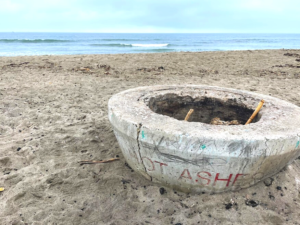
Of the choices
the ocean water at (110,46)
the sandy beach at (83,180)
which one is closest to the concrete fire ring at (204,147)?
the sandy beach at (83,180)

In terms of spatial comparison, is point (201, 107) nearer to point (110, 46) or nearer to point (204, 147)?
point (204, 147)

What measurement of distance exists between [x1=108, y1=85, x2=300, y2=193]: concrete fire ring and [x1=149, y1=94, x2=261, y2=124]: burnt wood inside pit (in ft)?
1.68

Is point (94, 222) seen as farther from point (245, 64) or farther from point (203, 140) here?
point (245, 64)

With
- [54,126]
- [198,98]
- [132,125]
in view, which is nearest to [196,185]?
[132,125]

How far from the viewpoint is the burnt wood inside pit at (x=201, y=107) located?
2.83 m

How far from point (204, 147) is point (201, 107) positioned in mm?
1398

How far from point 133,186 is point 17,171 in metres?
1.21

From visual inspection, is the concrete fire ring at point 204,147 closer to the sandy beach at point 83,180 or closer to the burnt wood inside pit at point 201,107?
the sandy beach at point 83,180

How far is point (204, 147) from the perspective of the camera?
1659 mm

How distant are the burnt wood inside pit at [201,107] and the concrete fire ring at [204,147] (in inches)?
20.2

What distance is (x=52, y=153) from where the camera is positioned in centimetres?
269

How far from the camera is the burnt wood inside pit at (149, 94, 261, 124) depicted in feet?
9.29

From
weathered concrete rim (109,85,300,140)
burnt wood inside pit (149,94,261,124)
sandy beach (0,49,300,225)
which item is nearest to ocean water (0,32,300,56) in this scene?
sandy beach (0,49,300,225)

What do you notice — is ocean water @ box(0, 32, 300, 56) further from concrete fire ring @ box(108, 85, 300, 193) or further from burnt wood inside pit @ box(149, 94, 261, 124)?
concrete fire ring @ box(108, 85, 300, 193)
